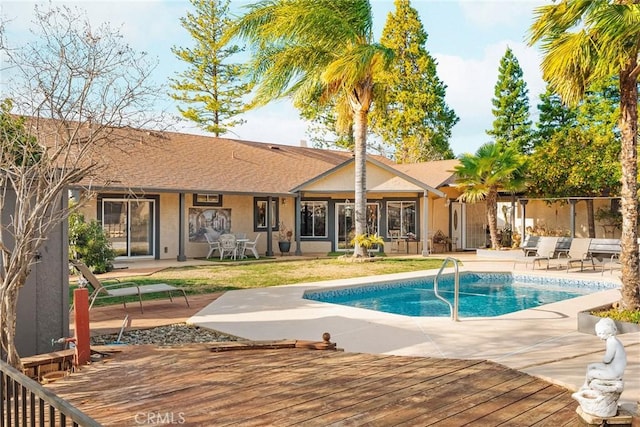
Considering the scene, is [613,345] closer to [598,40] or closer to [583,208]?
[598,40]

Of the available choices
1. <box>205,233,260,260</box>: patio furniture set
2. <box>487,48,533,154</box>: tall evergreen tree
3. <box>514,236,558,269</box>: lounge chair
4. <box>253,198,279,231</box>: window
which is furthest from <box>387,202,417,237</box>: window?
<box>487,48,533,154</box>: tall evergreen tree

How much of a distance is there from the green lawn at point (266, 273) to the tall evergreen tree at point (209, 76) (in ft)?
64.7

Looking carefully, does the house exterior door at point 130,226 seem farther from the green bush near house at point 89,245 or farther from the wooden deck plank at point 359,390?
the wooden deck plank at point 359,390

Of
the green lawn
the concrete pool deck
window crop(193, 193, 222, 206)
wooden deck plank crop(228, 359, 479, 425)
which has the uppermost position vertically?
window crop(193, 193, 222, 206)

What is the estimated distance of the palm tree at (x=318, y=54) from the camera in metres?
15.5

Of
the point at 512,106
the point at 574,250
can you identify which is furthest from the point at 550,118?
the point at 574,250

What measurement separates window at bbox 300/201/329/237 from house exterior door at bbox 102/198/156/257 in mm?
6601

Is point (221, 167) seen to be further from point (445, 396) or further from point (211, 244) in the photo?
point (445, 396)

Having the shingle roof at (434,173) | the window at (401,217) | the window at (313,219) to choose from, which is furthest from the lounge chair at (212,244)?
the shingle roof at (434,173)

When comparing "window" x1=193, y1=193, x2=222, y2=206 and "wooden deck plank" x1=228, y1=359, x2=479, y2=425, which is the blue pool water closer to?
"wooden deck plank" x1=228, y1=359, x2=479, y2=425

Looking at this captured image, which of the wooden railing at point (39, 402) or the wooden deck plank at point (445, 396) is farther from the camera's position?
the wooden deck plank at point (445, 396)

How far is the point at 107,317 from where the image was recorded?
852 cm

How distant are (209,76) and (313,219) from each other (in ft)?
56.5

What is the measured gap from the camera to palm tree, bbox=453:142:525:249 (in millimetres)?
19109
